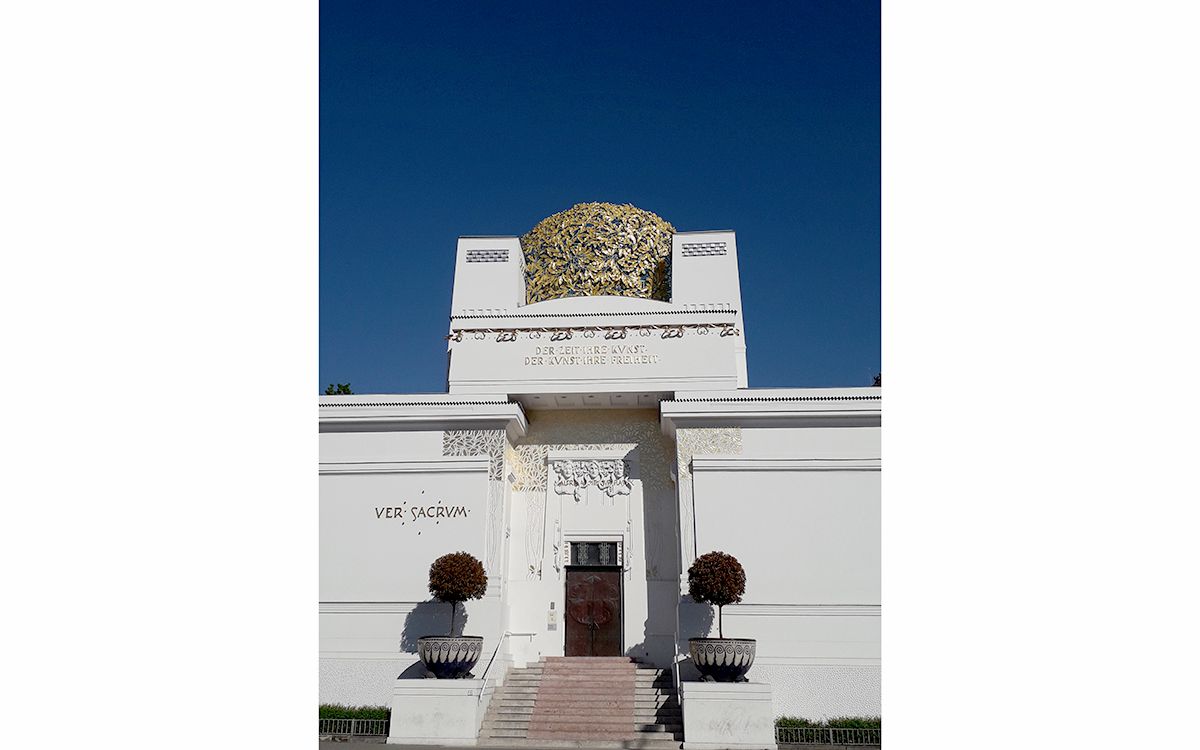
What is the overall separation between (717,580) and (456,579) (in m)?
3.39

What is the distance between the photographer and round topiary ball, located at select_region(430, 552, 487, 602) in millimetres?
11172

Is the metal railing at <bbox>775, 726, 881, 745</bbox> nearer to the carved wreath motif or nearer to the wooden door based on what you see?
the wooden door

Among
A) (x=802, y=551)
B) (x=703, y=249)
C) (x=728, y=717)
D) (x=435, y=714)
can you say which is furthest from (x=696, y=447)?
(x=435, y=714)

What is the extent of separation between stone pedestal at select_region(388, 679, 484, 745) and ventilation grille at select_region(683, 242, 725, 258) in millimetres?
8421

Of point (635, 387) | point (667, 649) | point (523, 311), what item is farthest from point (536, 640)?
point (523, 311)

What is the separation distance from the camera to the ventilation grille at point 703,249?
15289 mm

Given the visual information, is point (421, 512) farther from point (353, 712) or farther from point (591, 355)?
point (591, 355)

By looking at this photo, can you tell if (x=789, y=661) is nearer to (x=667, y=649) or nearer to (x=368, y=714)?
(x=667, y=649)

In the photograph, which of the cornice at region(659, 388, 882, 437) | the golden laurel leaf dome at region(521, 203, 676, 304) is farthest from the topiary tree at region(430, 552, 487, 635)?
the golden laurel leaf dome at region(521, 203, 676, 304)

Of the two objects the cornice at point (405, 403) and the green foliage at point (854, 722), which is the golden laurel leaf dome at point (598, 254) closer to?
the cornice at point (405, 403)

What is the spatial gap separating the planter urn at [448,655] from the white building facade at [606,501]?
518mm

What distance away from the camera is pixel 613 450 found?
13.7 m

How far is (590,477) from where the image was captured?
13492mm

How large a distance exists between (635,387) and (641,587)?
303 centimetres
